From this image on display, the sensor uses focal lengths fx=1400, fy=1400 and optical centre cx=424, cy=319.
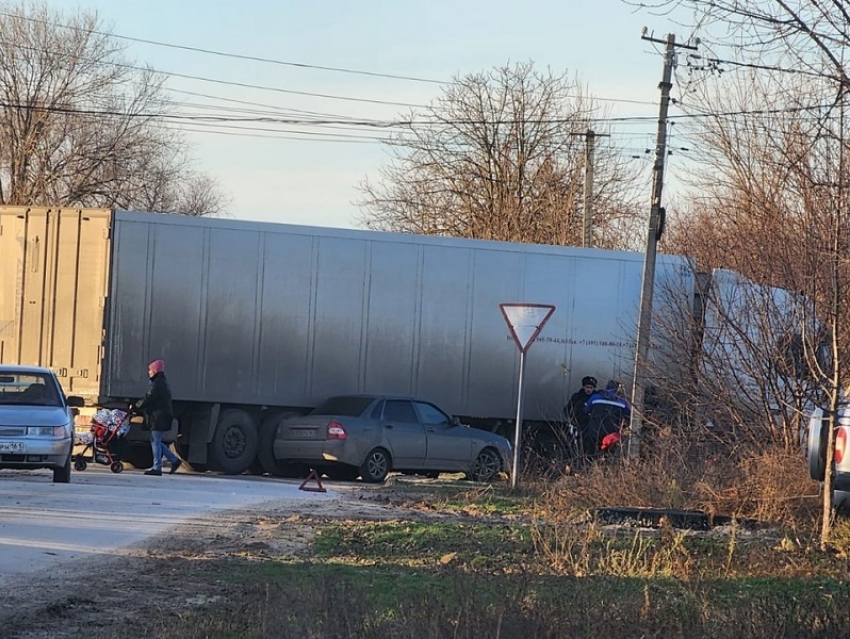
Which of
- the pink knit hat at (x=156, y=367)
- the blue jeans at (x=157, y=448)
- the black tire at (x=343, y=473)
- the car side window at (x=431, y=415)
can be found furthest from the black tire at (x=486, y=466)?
the pink knit hat at (x=156, y=367)

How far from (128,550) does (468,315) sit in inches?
514

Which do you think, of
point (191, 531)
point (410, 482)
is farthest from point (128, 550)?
point (410, 482)

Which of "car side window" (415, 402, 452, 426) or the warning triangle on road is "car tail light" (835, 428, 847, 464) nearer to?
the warning triangle on road

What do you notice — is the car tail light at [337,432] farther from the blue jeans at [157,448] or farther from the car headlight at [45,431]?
the car headlight at [45,431]

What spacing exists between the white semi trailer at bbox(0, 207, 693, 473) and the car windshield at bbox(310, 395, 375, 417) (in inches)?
24.0

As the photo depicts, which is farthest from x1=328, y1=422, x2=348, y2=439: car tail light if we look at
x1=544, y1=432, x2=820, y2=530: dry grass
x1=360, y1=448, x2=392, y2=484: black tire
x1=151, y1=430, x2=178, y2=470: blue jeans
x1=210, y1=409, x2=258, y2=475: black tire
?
x1=544, y1=432, x2=820, y2=530: dry grass

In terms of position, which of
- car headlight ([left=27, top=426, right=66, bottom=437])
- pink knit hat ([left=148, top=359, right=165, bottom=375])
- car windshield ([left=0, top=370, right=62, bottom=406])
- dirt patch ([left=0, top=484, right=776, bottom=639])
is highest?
pink knit hat ([left=148, top=359, right=165, bottom=375])

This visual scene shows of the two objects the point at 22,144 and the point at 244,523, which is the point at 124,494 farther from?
the point at 22,144

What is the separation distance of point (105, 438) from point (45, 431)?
3490 mm

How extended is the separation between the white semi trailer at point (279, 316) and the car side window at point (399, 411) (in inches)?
55.9

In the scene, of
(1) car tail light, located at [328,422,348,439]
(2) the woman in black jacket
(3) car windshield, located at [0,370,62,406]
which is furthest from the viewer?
(1) car tail light, located at [328,422,348,439]

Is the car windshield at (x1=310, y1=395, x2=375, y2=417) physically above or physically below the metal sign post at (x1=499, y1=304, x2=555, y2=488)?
below

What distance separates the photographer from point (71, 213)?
22297 millimetres

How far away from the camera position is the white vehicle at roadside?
58.2 ft
